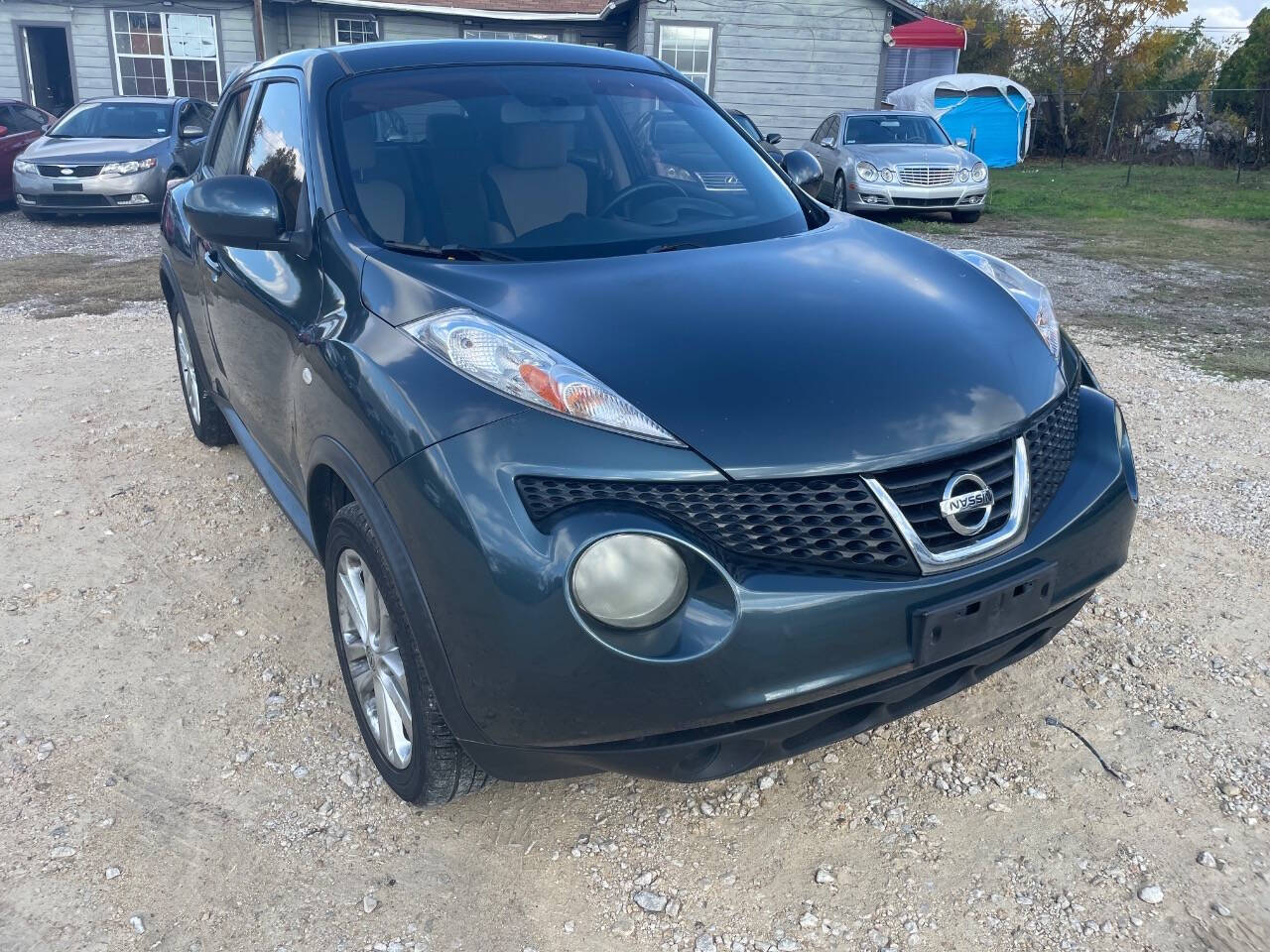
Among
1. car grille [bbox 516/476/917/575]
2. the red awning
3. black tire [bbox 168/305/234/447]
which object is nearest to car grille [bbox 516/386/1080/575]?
car grille [bbox 516/476/917/575]

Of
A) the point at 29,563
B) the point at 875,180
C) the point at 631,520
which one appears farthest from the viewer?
the point at 875,180

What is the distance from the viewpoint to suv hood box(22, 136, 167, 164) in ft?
41.8

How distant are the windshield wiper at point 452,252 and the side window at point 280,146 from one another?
0.47 m

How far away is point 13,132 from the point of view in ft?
47.5

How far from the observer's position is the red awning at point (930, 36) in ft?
81.6

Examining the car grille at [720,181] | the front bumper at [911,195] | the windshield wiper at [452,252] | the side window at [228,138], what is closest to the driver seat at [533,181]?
the windshield wiper at [452,252]

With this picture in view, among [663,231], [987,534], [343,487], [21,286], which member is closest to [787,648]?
[987,534]

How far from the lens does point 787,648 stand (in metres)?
1.99

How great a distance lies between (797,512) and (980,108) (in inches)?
966

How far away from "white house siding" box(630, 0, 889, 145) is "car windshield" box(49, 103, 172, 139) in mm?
9570

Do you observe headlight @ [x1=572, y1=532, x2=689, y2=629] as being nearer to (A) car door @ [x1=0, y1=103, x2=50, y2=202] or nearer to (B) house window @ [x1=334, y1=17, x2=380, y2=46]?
(A) car door @ [x1=0, y1=103, x2=50, y2=202]

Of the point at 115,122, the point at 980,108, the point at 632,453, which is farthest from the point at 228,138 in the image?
the point at 980,108

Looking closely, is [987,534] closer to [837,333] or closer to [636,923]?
[837,333]

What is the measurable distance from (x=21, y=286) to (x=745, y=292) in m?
8.64
